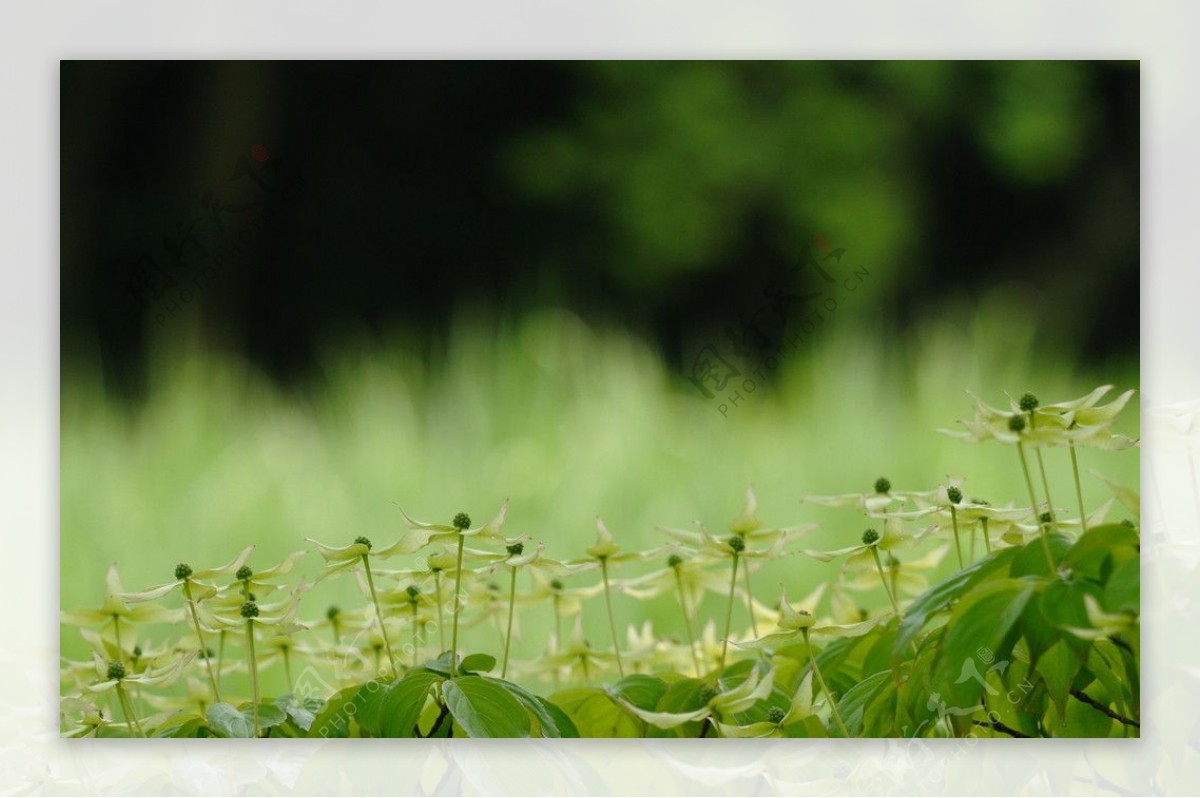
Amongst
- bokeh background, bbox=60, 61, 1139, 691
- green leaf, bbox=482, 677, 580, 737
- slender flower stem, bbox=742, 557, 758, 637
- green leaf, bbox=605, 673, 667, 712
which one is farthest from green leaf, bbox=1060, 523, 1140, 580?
green leaf, bbox=482, 677, 580, 737

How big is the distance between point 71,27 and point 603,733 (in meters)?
1.16

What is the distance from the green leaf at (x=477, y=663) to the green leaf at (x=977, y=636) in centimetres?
56

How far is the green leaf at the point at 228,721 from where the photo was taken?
1.50 meters

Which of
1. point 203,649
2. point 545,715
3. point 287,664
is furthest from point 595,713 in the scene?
point 203,649

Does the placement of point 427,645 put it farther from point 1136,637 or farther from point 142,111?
point 1136,637

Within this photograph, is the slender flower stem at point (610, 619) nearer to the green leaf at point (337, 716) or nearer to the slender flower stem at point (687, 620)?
the slender flower stem at point (687, 620)

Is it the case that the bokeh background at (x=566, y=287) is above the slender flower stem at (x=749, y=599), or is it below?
above

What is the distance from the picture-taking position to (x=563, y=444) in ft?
4.97

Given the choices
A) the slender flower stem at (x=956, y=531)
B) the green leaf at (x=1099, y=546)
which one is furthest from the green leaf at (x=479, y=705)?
the green leaf at (x=1099, y=546)

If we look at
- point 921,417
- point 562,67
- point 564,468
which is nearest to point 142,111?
point 562,67

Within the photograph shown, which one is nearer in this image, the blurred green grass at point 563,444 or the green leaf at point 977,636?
the green leaf at point 977,636

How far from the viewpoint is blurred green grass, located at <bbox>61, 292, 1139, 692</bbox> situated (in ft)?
4.93

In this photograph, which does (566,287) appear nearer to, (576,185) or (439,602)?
(576,185)

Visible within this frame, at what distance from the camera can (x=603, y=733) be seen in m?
1.50
